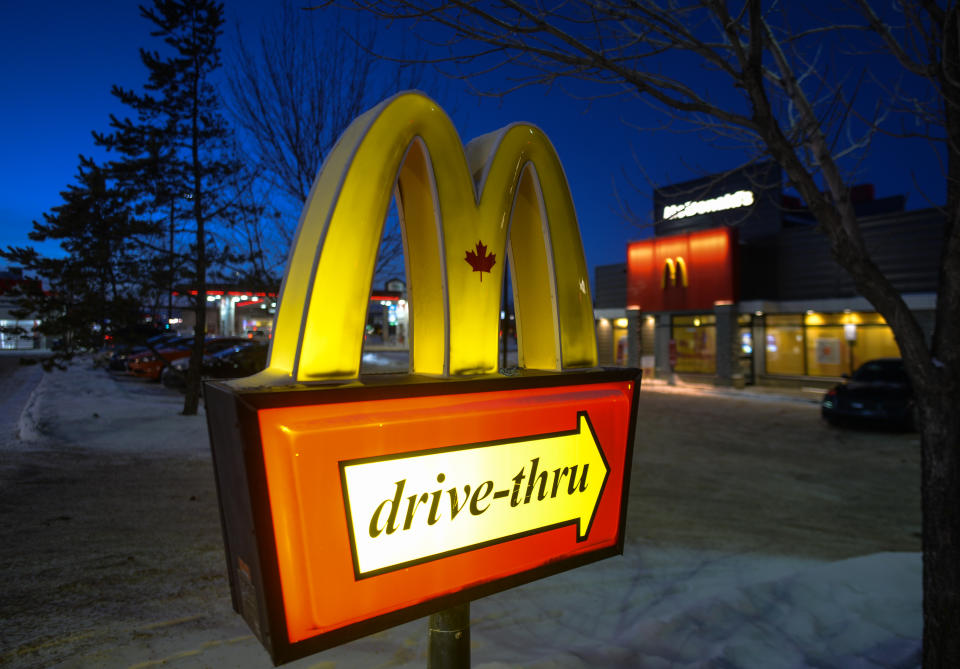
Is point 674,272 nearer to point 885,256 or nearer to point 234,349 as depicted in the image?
point 885,256

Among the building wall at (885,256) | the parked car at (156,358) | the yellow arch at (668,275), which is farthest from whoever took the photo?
the yellow arch at (668,275)

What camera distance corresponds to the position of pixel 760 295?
23.3 meters

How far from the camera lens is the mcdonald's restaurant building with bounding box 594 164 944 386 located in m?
19.1

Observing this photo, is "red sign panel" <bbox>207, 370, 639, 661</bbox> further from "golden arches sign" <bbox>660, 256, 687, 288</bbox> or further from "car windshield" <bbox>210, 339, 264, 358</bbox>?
"golden arches sign" <bbox>660, 256, 687, 288</bbox>

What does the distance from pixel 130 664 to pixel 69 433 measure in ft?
29.0

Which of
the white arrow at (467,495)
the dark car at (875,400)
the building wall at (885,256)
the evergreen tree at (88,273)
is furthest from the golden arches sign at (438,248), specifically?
the building wall at (885,256)

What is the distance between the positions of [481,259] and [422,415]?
644 millimetres

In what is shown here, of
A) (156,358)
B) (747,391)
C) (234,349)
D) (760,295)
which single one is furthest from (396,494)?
(760,295)

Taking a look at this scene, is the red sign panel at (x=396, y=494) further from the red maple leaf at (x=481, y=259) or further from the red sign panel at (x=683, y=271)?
the red sign panel at (x=683, y=271)

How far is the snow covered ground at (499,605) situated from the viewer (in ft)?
11.0

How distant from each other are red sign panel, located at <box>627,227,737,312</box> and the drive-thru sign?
22.2 metres

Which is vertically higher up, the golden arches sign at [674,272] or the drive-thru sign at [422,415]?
the golden arches sign at [674,272]

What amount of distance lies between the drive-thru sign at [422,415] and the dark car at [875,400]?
12831 mm

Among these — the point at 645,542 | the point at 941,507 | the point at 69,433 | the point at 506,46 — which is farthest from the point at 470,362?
the point at 69,433
